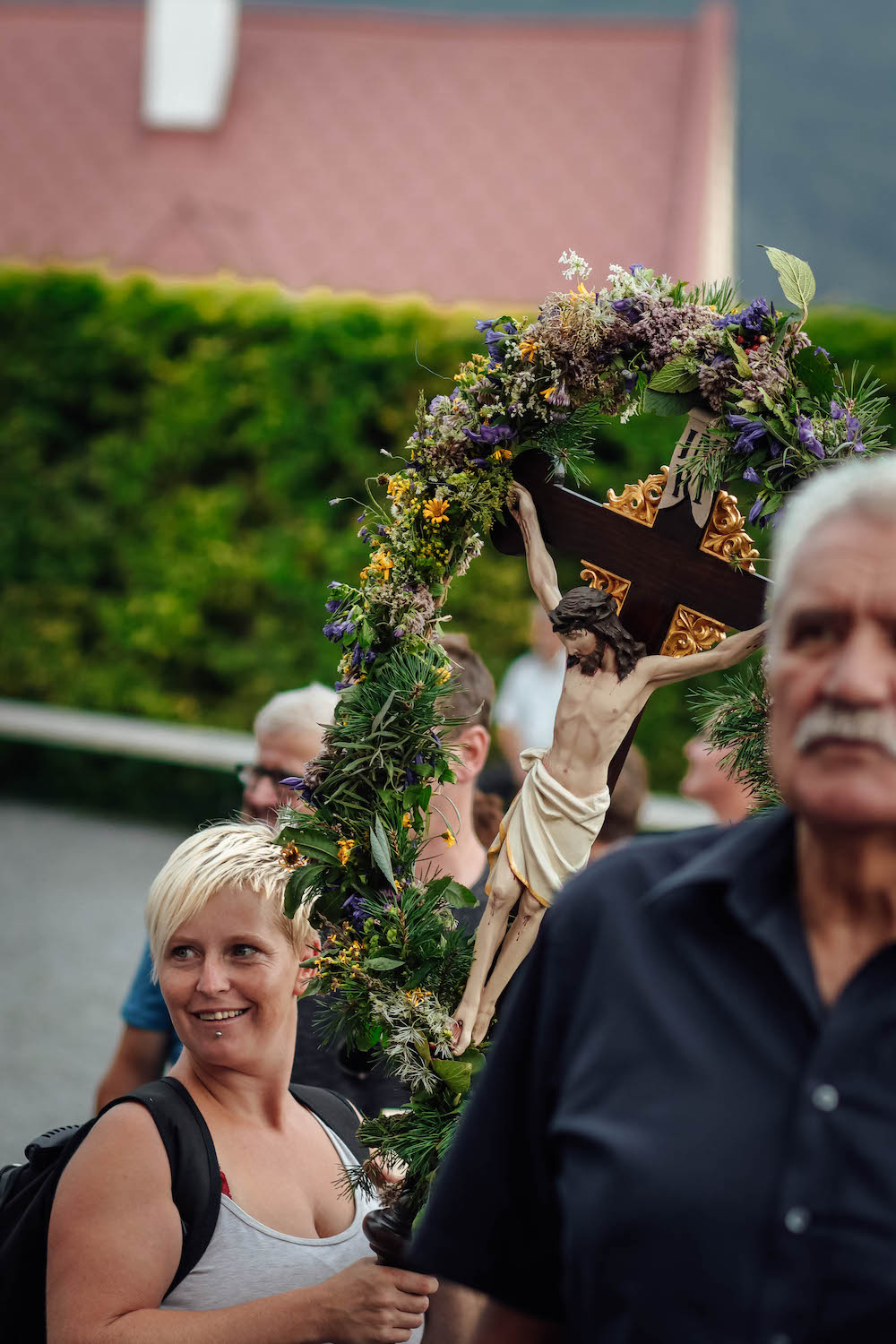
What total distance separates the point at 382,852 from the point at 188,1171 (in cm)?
58

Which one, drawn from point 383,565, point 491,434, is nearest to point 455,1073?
point 383,565

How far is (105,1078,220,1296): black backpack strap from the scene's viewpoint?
2055mm

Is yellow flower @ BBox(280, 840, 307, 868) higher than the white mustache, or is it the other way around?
the white mustache

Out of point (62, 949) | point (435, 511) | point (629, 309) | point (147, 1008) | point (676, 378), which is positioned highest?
point (629, 309)

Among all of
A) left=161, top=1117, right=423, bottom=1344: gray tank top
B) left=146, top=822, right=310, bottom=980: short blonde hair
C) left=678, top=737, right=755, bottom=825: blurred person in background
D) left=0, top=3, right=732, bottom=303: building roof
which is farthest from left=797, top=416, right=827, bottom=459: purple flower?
left=0, top=3, right=732, bottom=303: building roof

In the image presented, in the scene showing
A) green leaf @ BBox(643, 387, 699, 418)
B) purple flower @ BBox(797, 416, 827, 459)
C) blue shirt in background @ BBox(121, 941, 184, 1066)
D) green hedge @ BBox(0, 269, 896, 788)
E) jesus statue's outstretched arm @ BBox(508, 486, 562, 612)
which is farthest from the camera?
green hedge @ BBox(0, 269, 896, 788)

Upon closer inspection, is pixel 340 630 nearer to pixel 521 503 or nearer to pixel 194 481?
pixel 521 503

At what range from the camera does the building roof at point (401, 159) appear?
45.6 feet

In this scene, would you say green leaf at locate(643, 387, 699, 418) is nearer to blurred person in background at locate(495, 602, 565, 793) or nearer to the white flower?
the white flower

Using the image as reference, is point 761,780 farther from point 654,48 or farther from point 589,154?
point 654,48

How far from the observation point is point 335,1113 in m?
2.54

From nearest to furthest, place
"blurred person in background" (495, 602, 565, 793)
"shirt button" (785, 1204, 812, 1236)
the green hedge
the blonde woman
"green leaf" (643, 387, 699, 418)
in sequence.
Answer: "shirt button" (785, 1204, 812, 1236) < the blonde woman < "green leaf" (643, 387, 699, 418) < "blurred person in background" (495, 602, 565, 793) < the green hedge

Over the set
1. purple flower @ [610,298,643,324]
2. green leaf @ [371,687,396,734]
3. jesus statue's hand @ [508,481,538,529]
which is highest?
purple flower @ [610,298,643,324]

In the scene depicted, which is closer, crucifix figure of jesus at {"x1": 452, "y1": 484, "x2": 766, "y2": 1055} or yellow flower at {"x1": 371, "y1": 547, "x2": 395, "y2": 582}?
crucifix figure of jesus at {"x1": 452, "y1": 484, "x2": 766, "y2": 1055}
